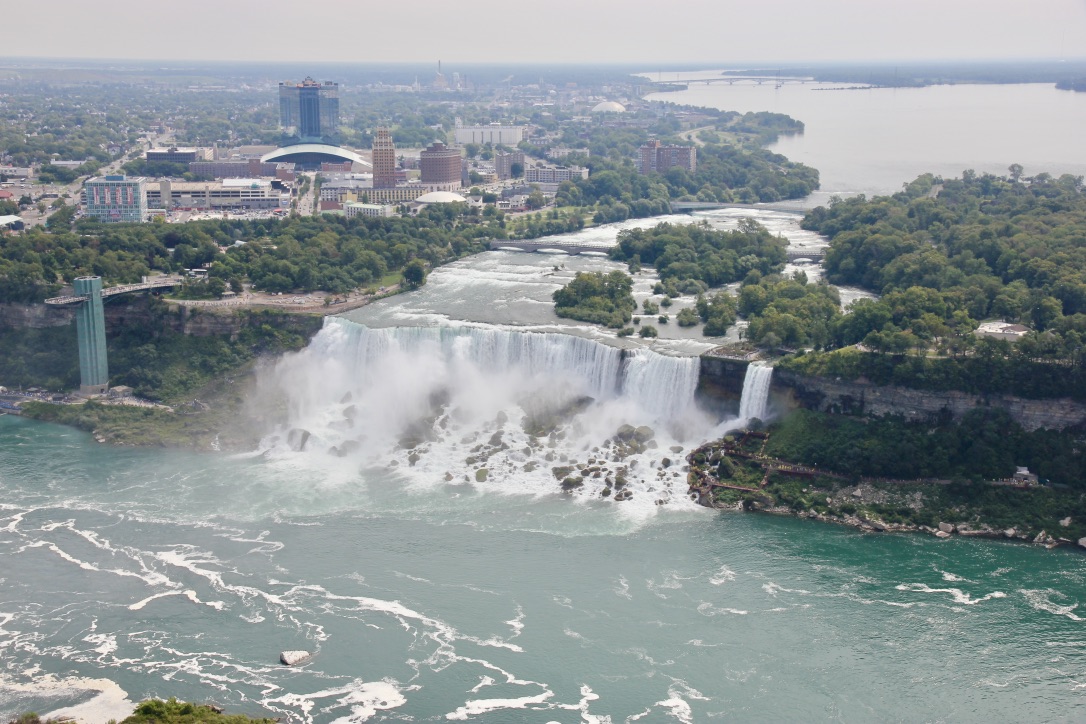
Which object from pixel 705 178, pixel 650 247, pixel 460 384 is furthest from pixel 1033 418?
pixel 705 178

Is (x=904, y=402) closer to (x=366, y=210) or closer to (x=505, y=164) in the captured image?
(x=366, y=210)

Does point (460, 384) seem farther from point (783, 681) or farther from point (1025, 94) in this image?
point (1025, 94)

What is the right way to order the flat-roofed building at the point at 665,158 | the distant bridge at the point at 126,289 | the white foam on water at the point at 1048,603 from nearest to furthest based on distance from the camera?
the white foam on water at the point at 1048,603 < the distant bridge at the point at 126,289 < the flat-roofed building at the point at 665,158

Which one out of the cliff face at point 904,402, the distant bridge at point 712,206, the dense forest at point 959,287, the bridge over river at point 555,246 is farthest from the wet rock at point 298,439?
the distant bridge at point 712,206

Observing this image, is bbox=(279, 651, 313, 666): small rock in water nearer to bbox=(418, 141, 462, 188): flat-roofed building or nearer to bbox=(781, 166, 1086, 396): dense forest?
bbox=(781, 166, 1086, 396): dense forest

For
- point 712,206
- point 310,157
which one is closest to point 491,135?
point 310,157

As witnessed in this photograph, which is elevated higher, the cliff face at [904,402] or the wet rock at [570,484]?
the cliff face at [904,402]

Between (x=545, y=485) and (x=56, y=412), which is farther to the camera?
(x=56, y=412)

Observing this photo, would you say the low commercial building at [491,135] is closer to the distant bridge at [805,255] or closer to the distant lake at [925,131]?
the distant lake at [925,131]
